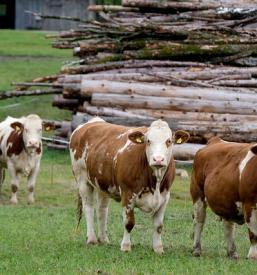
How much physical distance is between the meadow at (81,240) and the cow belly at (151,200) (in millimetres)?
502

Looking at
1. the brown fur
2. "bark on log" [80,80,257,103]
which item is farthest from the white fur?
the brown fur

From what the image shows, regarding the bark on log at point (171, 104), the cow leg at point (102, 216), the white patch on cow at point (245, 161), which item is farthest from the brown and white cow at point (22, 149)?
the white patch on cow at point (245, 161)

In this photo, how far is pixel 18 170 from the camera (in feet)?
67.7

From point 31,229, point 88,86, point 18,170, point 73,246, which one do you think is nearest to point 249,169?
point 73,246

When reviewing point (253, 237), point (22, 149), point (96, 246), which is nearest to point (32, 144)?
point (22, 149)

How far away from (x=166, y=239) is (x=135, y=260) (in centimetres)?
280

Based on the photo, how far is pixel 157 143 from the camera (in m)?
12.4

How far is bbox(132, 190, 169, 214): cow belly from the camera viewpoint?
12.6 metres

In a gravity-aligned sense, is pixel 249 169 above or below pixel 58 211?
A: above

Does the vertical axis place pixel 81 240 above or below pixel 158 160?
below

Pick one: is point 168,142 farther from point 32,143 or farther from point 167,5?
point 167,5

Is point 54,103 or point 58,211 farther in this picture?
point 54,103

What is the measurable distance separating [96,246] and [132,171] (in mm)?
1148

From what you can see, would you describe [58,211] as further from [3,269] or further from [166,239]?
[3,269]
